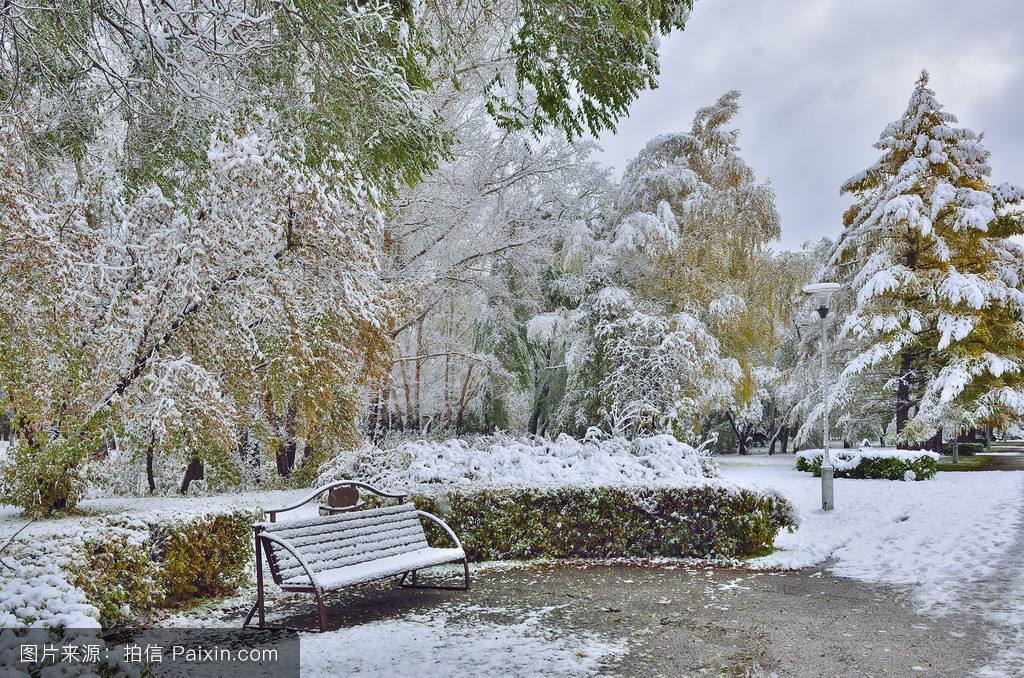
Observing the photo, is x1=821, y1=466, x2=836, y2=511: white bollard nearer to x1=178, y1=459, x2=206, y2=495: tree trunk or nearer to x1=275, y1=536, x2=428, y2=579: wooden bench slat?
x1=275, y1=536, x2=428, y2=579: wooden bench slat

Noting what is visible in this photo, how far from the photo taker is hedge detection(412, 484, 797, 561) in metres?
7.86

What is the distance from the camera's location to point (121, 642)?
457 cm

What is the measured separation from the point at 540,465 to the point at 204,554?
389 cm

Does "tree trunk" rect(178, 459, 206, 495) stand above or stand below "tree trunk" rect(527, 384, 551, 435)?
below

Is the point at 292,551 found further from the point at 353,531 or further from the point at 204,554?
the point at 204,554

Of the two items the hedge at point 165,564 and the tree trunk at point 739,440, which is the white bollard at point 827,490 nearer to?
the hedge at point 165,564

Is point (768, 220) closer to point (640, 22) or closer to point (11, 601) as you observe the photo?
point (640, 22)

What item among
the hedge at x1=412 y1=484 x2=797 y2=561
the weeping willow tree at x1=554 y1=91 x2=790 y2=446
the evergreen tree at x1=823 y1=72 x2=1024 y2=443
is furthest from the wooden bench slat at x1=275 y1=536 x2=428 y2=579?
the evergreen tree at x1=823 y1=72 x2=1024 y2=443

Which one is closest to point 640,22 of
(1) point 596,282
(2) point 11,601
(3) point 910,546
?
(2) point 11,601

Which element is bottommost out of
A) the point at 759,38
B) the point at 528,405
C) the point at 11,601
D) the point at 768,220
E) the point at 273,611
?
the point at 273,611

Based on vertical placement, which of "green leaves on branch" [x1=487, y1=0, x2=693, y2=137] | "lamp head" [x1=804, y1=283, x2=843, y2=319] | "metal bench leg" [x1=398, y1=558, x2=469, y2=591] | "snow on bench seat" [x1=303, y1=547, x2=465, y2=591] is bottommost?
"metal bench leg" [x1=398, y1=558, x2=469, y2=591]

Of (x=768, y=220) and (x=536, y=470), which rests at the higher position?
(x=768, y=220)

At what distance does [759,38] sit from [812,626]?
5217 mm

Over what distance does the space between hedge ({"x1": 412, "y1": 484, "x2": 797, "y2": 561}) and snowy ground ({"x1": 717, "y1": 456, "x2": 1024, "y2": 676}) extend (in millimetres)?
441
